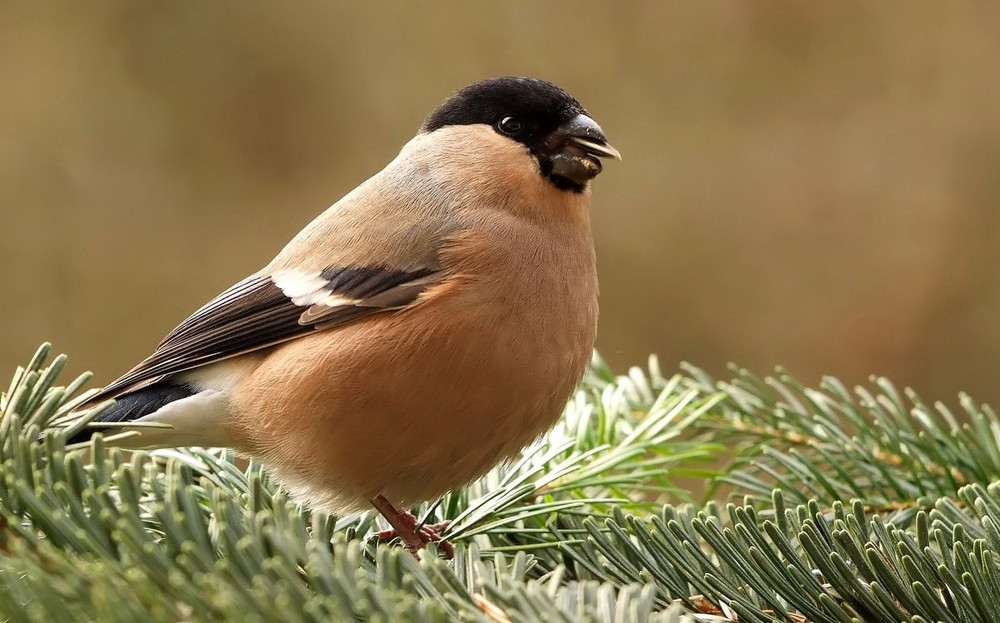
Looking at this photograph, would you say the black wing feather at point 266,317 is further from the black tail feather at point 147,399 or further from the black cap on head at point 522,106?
the black cap on head at point 522,106

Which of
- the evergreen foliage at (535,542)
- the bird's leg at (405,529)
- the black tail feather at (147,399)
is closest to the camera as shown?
the evergreen foliage at (535,542)

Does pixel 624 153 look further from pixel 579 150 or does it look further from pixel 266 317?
pixel 266 317

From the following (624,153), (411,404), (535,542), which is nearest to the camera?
(535,542)

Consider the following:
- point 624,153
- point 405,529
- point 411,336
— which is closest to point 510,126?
point 411,336

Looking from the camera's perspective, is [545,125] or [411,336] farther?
[545,125]

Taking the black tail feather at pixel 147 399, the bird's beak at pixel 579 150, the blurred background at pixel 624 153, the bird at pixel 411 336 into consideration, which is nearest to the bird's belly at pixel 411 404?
the bird at pixel 411 336

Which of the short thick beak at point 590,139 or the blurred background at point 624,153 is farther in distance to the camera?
the blurred background at point 624,153

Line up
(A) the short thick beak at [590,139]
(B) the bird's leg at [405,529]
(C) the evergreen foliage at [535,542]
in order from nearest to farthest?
(C) the evergreen foliage at [535,542] < (B) the bird's leg at [405,529] < (A) the short thick beak at [590,139]

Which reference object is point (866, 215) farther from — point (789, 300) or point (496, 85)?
point (496, 85)

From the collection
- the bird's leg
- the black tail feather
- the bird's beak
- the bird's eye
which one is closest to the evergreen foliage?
the bird's leg
